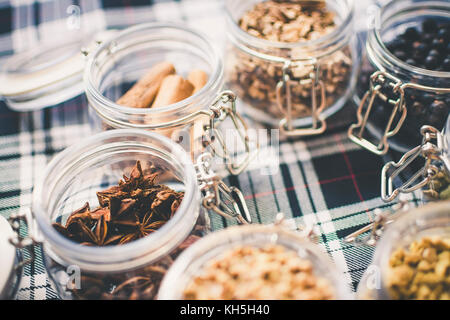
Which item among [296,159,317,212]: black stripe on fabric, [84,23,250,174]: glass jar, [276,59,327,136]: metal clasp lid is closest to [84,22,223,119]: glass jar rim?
[84,23,250,174]: glass jar

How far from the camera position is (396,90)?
2.08 ft

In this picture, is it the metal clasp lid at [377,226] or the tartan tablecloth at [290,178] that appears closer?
the metal clasp lid at [377,226]

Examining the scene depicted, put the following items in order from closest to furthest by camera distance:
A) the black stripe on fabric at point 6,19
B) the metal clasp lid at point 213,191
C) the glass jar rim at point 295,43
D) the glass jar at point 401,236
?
the glass jar at point 401,236
the metal clasp lid at point 213,191
the glass jar rim at point 295,43
the black stripe on fabric at point 6,19

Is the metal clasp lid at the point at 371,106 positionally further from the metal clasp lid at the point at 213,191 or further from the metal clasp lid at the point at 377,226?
the metal clasp lid at the point at 213,191

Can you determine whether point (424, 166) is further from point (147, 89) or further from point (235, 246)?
point (147, 89)

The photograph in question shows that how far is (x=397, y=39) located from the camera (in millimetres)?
737

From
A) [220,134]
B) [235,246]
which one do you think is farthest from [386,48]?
[235,246]

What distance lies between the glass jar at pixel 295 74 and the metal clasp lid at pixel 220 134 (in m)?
0.07

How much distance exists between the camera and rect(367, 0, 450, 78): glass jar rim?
62 cm

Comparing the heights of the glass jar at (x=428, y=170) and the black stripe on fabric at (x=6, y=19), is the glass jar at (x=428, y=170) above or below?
below

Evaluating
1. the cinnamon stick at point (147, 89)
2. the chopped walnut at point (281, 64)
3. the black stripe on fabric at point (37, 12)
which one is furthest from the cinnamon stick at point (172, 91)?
the black stripe on fabric at point (37, 12)

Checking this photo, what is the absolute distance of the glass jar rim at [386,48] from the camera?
0.62m

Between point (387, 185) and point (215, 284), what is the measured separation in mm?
382
